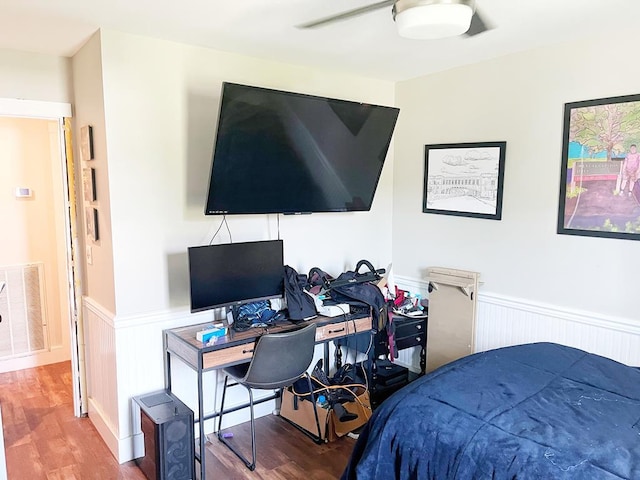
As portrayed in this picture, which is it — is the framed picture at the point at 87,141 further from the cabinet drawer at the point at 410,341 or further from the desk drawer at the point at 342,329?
the cabinet drawer at the point at 410,341

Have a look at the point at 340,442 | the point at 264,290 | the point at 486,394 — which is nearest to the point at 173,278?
the point at 264,290

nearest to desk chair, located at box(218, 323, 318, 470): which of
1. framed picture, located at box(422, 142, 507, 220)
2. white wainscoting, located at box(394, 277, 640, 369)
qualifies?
white wainscoting, located at box(394, 277, 640, 369)

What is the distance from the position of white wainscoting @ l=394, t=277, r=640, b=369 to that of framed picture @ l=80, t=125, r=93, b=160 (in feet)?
8.81

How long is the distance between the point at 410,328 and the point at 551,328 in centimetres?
95

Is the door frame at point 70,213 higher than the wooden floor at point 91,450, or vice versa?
the door frame at point 70,213

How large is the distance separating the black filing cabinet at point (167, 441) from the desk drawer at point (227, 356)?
1.01 feet

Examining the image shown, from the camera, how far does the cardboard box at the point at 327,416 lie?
3.06m

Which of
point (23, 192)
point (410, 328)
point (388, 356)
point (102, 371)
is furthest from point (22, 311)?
point (410, 328)

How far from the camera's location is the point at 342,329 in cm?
311

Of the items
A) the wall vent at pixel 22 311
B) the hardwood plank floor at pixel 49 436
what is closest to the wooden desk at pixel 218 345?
the hardwood plank floor at pixel 49 436

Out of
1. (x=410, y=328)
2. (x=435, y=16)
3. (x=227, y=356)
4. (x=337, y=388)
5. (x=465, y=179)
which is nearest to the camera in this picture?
(x=435, y=16)

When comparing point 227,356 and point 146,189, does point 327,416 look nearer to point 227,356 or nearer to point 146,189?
point 227,356

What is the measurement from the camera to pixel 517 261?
319cm

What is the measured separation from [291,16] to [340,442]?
8.13 ft
